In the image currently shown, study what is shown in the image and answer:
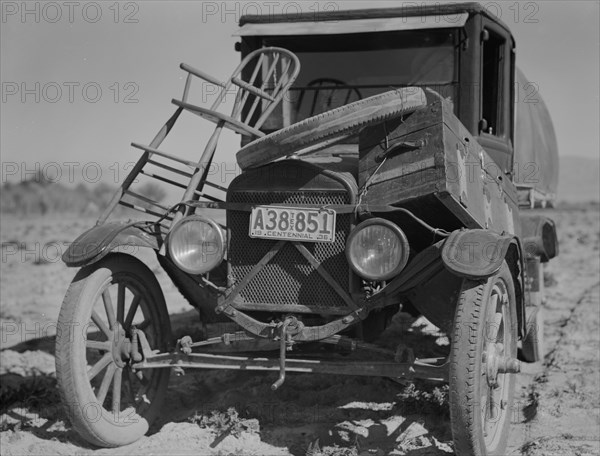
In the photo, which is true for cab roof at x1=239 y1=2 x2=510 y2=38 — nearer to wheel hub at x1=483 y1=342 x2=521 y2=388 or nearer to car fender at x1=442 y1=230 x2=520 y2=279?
car fender at x1=442 y1=230 x2=520 y2=279

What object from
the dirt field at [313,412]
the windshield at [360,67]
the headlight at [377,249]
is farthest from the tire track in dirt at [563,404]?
the windshield at [360,67]

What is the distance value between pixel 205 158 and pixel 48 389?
86.1 inches

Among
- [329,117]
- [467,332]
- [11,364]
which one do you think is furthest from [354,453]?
[11,364]

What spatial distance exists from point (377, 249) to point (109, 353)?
70.0 inches

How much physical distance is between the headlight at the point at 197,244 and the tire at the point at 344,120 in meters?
0.63

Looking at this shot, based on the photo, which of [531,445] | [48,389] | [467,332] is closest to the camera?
[467,332]

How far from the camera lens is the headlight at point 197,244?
4.34m

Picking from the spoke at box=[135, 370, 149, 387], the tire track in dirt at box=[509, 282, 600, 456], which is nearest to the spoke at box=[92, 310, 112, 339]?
the spoke at box=[135, 370, 149, 387]

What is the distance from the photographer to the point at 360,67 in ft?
18.6

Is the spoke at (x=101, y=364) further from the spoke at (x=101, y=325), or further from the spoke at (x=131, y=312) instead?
the spoke at (x=131, y=312)

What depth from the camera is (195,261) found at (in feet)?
14.3

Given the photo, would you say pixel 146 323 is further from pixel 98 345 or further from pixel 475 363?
pixel 475 363

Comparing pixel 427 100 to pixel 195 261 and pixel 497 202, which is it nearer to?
pixel 497 202

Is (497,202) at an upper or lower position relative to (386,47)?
lower
